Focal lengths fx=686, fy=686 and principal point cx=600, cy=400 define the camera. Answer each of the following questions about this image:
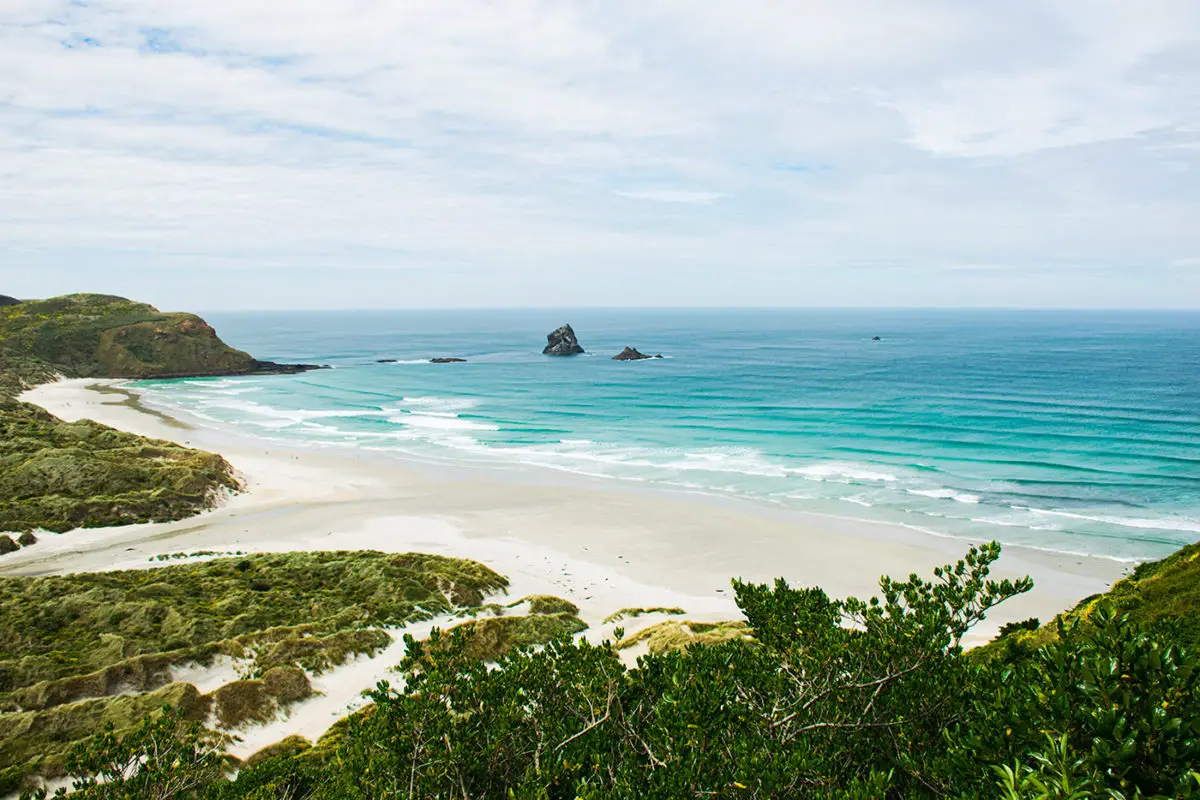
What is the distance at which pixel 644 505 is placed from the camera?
37.8 meters

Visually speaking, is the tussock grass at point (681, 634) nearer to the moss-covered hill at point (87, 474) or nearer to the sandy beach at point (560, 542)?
the sandy beach at point (560, 542)

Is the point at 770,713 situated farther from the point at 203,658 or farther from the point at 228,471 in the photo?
the point at 228,471

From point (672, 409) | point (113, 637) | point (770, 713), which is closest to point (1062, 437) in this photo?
point (672, 409)

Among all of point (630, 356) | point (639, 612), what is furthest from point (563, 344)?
point (639, 612)

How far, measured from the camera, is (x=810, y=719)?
827cm

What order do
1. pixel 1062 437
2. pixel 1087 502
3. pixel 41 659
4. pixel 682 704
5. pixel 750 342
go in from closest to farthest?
pixel 682 704
pixel 41 659
pixel 1087 502
pixel 1062 437
pixel 750 342

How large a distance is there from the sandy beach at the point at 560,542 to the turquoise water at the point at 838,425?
3.62m

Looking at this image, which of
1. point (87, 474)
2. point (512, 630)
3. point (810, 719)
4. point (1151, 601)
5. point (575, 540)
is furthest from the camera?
point (87, 474)

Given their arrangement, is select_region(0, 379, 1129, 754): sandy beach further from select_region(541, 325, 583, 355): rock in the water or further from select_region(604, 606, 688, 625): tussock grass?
select_region(541, 325, 583, 355): rock in the water

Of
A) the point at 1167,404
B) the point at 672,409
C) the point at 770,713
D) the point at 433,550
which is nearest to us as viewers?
the point at 770,713

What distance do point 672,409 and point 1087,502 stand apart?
1476 inches

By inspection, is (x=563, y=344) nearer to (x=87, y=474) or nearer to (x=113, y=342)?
(x=113, y=342)

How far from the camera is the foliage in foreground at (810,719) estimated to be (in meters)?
5.19

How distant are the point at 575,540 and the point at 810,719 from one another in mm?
24825
